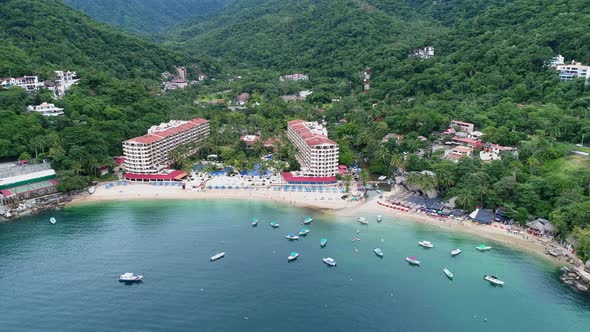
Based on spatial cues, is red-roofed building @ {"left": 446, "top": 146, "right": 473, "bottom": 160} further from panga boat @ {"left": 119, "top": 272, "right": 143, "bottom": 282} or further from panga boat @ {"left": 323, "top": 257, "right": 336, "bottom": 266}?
panga boat @ {"left": 119, "top": 272, "right": 143, "bottom": 282}

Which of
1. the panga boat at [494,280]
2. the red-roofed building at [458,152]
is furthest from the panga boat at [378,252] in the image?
the red-roofed building at [458,152]

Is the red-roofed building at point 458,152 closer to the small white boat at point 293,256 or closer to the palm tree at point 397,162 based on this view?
the palm tree at point 397,162

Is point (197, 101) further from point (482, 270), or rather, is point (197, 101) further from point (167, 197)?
point (482, 270)

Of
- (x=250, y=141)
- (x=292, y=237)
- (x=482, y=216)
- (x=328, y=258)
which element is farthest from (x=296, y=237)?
(x=250, y=141)

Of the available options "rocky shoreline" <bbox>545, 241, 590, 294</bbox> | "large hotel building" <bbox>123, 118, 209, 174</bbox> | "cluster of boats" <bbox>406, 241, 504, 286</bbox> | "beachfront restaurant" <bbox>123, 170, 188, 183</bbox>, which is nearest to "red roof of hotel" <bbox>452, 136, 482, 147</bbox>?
"cluster of boats" <bbox>406, 241, 504, 286</bbox>

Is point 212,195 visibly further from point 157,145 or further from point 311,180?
point 311,180

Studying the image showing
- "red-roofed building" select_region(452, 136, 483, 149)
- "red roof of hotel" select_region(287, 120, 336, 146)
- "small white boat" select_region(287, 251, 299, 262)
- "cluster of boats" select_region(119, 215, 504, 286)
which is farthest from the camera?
"red-roofed building" select_region(452, 136, 483, 149)
